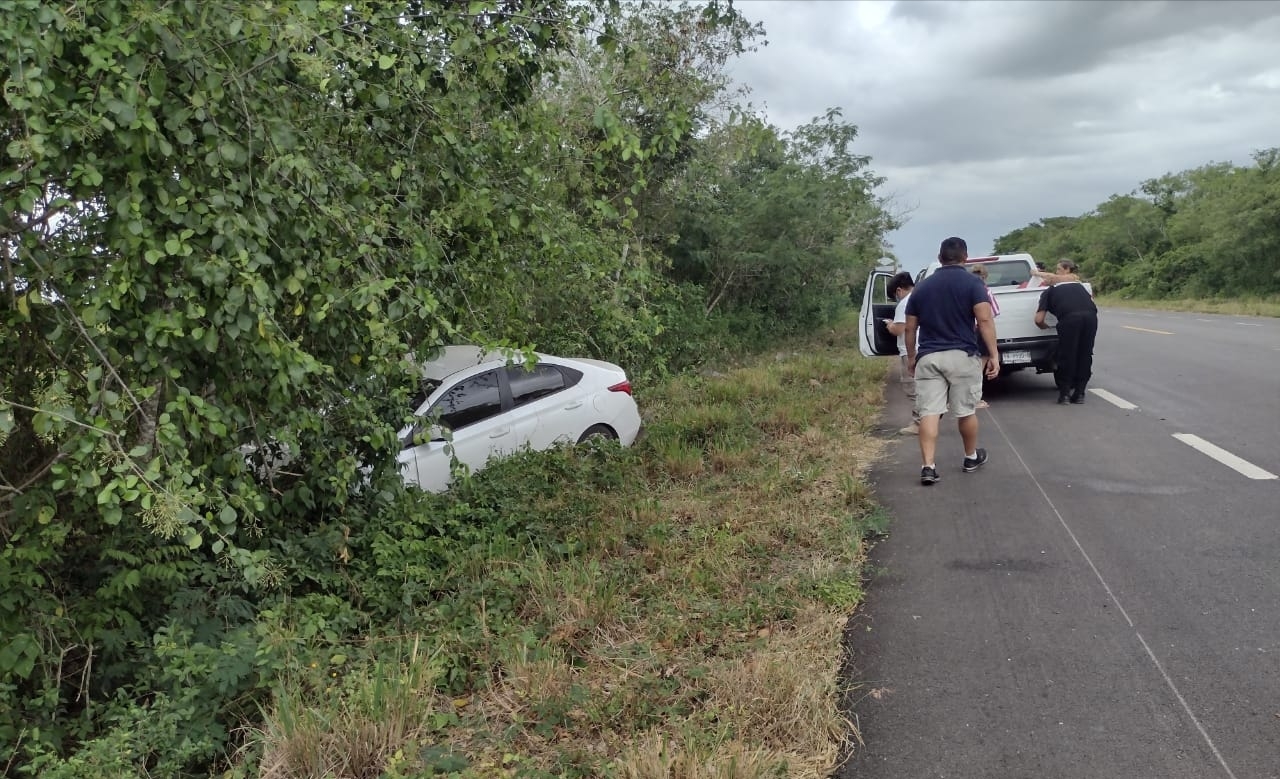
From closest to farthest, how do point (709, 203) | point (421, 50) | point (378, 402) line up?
1. point (421, 50)
2. point (378, 402)
3. point (709, 203)

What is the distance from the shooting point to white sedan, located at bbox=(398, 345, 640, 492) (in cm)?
684

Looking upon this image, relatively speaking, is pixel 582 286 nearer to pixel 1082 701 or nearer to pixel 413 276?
pixel 413 276

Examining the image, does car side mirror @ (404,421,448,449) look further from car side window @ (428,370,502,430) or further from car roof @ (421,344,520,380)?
car roof @ (421,344,520,380)

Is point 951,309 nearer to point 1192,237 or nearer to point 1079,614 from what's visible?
point 1079,614

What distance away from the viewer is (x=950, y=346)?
6.48 metres

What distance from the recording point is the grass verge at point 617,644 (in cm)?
306

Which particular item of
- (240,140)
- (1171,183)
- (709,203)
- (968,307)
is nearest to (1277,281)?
(1171,183)

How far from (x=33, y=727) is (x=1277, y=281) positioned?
147 feet

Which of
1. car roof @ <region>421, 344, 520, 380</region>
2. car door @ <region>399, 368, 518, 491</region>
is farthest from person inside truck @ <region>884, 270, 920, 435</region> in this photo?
car roof @ <region>421, 344, 520, 380</region>

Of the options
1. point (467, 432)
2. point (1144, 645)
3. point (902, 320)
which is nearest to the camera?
point (1144, 645)

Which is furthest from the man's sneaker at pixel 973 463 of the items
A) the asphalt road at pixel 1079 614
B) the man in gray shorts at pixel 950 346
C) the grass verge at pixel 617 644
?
the grass verge at pixel 617 644

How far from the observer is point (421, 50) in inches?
156

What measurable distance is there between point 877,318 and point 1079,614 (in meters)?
7.12

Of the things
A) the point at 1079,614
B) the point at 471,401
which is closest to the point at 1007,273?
the point at 471,401
